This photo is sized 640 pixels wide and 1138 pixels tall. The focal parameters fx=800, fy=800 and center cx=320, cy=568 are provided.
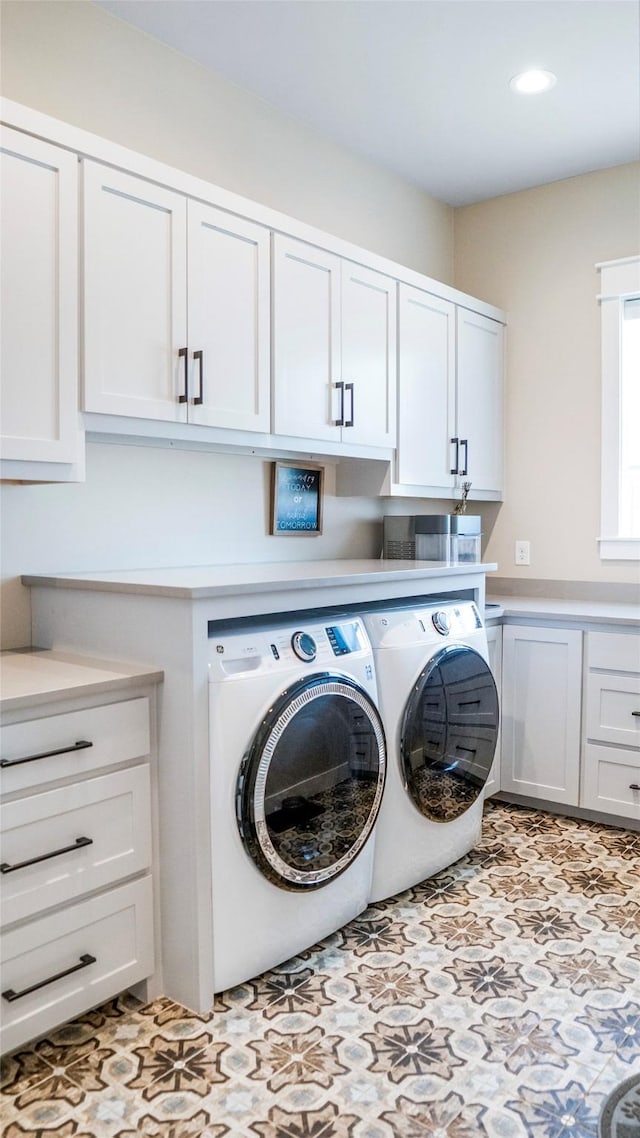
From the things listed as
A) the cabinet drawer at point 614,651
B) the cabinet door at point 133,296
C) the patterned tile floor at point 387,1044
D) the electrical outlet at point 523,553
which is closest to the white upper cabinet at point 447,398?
the electrical outlet at point 523,553

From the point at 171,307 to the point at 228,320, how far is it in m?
0.23

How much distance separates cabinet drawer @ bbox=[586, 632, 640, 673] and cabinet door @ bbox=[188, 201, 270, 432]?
1.48 meters

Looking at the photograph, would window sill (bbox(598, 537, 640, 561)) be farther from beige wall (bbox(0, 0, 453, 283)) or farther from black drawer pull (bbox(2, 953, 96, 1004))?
black drawer pull (bbox(2, 953, 96, 1004))

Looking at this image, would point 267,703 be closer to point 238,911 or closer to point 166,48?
point 238,911

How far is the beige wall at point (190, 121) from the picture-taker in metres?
2.21

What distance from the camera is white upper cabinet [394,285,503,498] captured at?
10.3 feet

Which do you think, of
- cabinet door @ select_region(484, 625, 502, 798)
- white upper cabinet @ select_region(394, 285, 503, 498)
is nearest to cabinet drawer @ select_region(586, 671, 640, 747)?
cabinet door @ select_region(484, 625, 502, 798)

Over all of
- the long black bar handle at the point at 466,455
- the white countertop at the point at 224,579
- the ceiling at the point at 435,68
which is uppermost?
the ceiling at the point at 435,68

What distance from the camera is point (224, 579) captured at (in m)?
2.01

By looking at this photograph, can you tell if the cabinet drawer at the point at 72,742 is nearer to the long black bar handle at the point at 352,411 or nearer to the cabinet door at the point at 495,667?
the long black bar handle at the point at 352,411

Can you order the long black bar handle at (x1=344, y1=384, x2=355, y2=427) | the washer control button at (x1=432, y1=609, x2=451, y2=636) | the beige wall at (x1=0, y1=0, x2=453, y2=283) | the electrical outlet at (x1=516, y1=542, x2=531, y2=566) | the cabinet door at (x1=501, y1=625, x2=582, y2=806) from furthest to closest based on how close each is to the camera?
the electrical outlet at (x1=516, y1=542, x2=531, y2=566) → the cabinet door at (x1=501, y1=625, x2=582, y2=806) → the long black bar handle at (x1=344, y1=384, x2=355, y2=427) → the washer control button at (x1=432, y1=609, x2=451, y2=636) → the beige wall at (x1=0, y1=0, x2=453, y2=283)

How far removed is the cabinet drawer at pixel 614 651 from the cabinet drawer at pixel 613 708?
40 mm

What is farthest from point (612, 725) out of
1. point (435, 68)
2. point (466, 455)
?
point (435, 68)

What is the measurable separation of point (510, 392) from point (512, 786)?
1823mm
